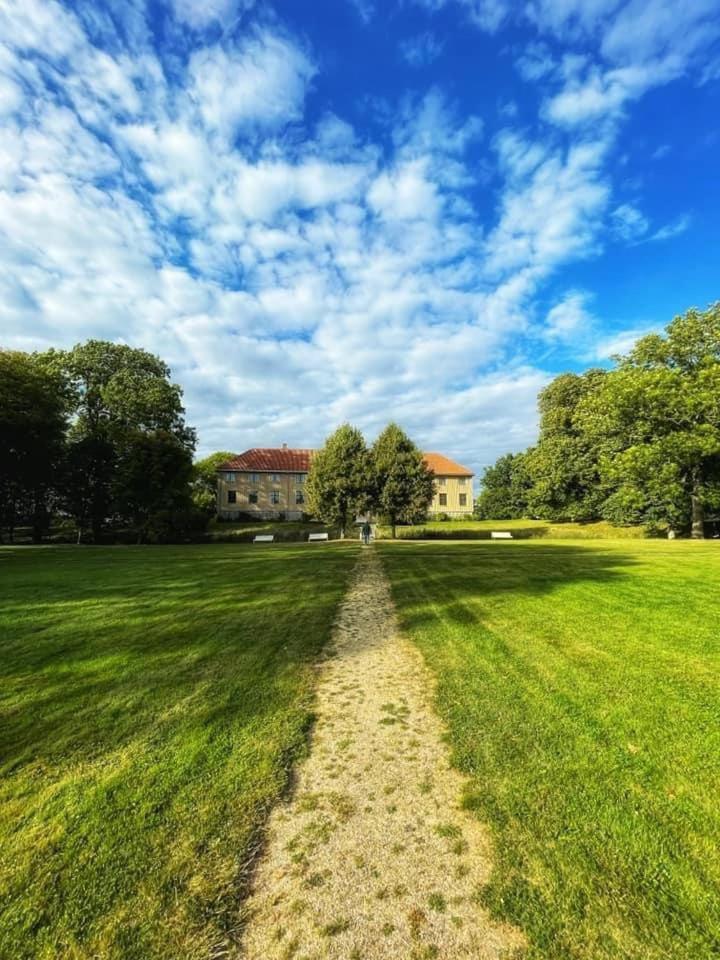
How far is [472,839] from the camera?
9.46ft

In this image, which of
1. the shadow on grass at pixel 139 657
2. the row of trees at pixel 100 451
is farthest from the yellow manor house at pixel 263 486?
the shadow on grass at pixel 139 657

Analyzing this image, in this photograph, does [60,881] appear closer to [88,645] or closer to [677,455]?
[88,645]

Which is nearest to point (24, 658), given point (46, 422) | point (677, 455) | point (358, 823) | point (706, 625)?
point (358, 823)

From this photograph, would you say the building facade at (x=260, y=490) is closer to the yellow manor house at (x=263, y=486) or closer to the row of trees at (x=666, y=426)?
the yellow manor house at (x=263, y=486)

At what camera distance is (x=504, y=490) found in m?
56.8

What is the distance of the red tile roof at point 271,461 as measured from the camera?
185ft

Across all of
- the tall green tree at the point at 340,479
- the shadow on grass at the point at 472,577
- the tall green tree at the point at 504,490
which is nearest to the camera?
the shadow on grass at the point at 472,577

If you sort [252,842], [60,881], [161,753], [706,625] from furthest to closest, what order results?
[706,625] → [161,753] → [252,842] → [60,881]

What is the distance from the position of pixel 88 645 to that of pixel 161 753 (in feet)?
12.3

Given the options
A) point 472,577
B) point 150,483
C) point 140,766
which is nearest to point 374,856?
point 140,766

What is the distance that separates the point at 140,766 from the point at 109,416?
42933mm

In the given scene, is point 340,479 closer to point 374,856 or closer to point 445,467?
point 374,856

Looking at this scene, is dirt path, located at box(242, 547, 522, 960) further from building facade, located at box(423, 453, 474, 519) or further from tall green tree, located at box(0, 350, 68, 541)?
building facade, located at box(423, 453, 474, 519)

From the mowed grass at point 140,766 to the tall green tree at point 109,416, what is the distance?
30.8 metres
